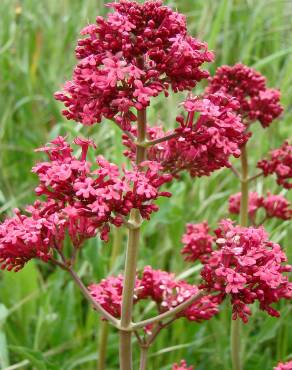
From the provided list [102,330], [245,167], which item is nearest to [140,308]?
[102,330]

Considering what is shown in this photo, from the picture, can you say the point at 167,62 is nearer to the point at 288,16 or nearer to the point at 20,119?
the point at 20,119

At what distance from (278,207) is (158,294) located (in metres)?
0.85

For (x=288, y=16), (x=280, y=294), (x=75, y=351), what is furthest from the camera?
(x=288, y=16)

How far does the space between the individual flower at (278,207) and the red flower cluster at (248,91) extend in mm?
376

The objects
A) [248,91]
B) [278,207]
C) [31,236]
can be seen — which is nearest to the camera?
[31,236]

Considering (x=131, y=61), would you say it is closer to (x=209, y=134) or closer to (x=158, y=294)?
(x=209, y=134)

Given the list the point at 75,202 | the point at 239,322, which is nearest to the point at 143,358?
the point at 239,322

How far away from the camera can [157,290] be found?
8.73ft

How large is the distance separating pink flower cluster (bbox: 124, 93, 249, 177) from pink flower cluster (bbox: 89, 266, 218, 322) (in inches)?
20.1

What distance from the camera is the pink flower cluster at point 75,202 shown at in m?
2.08

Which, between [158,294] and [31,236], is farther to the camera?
[158,294]

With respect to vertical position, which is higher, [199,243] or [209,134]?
[209,134]

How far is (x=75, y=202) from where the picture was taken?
7.05 feet

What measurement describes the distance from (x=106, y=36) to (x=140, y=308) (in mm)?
2244
